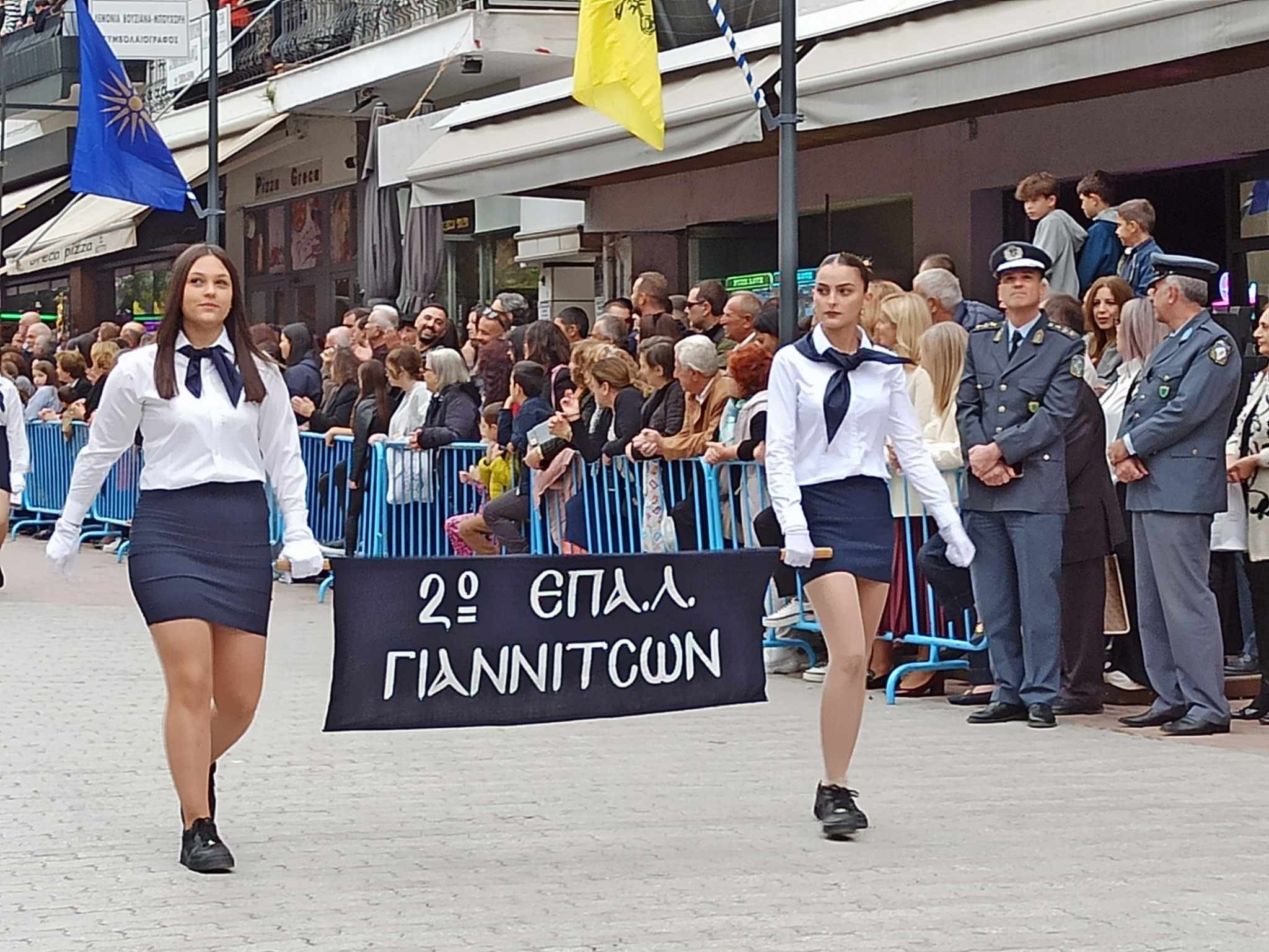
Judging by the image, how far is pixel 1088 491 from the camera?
32.3ft

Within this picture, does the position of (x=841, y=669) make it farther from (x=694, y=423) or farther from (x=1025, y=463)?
(x=694, y=423)

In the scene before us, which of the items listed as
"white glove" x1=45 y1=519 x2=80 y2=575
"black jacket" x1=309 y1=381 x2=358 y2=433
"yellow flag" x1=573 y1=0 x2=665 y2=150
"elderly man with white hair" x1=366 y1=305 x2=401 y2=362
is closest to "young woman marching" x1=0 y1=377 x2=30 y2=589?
"black jacket" x1=309 y1=381 x2=358 y2=433

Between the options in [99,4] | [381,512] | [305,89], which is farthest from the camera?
[305,89]

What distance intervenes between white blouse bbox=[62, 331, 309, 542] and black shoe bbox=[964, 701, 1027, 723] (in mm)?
3764

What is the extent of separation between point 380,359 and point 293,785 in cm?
731

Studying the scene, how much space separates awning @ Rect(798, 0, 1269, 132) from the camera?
395 inches

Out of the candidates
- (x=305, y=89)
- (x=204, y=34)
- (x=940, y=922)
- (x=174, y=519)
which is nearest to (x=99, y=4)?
(x=204, y=34)

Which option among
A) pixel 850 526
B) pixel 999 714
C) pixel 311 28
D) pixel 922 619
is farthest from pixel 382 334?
pixel 311 28

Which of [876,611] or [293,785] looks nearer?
[876,611]

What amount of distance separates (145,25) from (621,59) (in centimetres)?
1032

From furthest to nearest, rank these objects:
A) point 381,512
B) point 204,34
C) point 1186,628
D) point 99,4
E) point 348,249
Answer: point 348,249, point 204,34, point 99,4, point 381,512, point 1186,628

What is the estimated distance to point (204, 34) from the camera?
21891mm

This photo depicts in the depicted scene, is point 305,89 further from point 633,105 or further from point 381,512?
point 633,105

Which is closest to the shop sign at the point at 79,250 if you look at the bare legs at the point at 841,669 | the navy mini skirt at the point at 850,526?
the navy mini skirt at the point at 850,526
